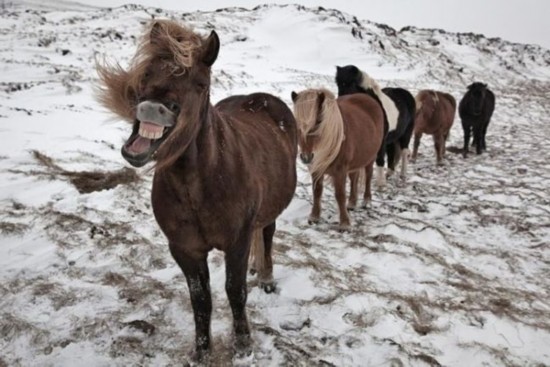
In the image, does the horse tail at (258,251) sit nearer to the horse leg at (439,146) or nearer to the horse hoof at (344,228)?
the horse hoof at (344,228)

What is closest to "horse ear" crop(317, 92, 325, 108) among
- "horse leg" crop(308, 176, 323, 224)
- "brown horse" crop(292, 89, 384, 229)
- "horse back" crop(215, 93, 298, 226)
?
"brown horse" crop(292, 89, 384, 229)

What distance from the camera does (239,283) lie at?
7.48ft

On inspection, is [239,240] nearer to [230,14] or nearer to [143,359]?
[143,359]

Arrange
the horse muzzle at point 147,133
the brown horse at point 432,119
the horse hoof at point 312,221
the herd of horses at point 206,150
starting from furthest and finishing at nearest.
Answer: the brown horse at point 432,119 < the horse hoof at point 312,221 < the herd of horses at point 206,150 < the horse muzzle at point 147,133

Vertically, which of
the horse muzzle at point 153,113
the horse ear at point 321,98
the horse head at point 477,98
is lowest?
the horse head at point 477,98

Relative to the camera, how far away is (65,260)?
10.4ft

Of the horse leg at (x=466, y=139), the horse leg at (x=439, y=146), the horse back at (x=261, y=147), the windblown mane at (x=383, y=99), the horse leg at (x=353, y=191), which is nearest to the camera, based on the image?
the horse back at (x=261, y=147)

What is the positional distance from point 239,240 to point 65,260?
197 cm

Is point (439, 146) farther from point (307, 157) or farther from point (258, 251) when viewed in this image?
point (258, 251)

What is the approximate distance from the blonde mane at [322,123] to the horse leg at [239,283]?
2.20 metres

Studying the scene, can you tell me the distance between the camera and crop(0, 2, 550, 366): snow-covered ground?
2.47m

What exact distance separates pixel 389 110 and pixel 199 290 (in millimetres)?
4952

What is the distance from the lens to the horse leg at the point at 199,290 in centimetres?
217

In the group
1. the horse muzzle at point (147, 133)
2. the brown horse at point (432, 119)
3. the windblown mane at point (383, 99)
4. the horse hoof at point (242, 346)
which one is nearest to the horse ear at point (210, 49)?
the horse muzzle at point (147, 133)
